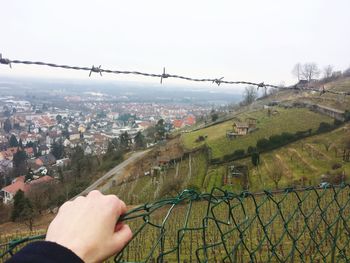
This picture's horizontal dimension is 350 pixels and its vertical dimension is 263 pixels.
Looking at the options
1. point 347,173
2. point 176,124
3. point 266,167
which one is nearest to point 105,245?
point 347,173

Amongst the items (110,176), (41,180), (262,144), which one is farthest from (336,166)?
(41,180)

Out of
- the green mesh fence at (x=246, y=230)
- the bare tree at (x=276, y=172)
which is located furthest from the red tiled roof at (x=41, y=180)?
the bare tree at (x=276, y=172)

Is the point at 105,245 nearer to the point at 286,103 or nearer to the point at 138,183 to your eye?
the point at 138,183

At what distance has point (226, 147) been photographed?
39219mm

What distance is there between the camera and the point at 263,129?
43094 millimetres

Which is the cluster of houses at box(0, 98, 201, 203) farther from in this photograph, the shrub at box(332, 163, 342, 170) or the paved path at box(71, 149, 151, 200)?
the shrub at box(332, 163, 342, 170)

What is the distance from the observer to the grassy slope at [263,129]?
39219 mm

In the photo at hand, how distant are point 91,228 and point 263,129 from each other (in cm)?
4329

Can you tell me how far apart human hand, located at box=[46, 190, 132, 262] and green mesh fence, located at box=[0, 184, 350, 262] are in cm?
8

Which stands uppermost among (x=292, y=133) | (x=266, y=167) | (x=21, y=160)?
(x=292, y=133)

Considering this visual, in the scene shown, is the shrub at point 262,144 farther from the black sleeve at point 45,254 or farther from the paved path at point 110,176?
the black sleeve at point 45,254

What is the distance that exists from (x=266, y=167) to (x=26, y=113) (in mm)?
89323

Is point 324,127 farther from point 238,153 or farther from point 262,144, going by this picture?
point 238,153

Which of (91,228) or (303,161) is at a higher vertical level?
(91,228)
